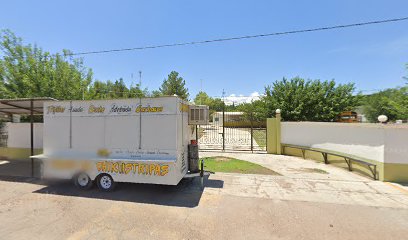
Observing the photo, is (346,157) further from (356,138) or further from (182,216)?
(182,216)

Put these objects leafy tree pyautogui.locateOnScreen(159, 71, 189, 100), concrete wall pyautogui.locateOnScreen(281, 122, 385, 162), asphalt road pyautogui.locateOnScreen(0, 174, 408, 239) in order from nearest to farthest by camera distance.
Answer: asphalt road pyautogui.locateOnScreen(0, 174, 408, 239), concrete wall pyautogui.locateOnScreen(281, 122, 385, 162), leafy tree pyautogui.locateOnScreen(159, 71, 189, 100)

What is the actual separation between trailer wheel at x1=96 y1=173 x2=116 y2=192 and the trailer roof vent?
3204mm

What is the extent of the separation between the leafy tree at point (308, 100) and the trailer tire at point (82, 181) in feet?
70.6

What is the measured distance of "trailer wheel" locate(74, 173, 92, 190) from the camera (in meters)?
6.72

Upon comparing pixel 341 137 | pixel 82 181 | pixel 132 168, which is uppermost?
pixel 341 137

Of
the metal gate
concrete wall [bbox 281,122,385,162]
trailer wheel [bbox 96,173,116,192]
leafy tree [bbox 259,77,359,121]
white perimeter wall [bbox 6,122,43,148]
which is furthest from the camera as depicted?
leafy tree [bbox 259,77,359,121]

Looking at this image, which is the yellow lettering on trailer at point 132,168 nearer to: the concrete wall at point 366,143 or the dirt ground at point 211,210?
the dirt ground at point 211,210

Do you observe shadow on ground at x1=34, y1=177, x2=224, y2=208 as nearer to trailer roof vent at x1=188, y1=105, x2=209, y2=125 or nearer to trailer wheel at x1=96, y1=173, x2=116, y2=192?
trailer wheel at x1=96, y1=173, x2=116, y2=192

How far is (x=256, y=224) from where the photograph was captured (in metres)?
4.65

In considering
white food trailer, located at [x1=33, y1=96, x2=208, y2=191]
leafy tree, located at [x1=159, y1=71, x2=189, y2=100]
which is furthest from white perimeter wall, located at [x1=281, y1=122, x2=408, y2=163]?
leafy tree, located at [x1=159, y1=71, x2=189, y2=100]

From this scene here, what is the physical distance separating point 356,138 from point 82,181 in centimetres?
1102

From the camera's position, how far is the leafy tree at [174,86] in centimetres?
3684

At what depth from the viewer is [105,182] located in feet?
21.6

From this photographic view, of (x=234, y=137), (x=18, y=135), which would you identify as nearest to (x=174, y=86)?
(x=234, y=137)
